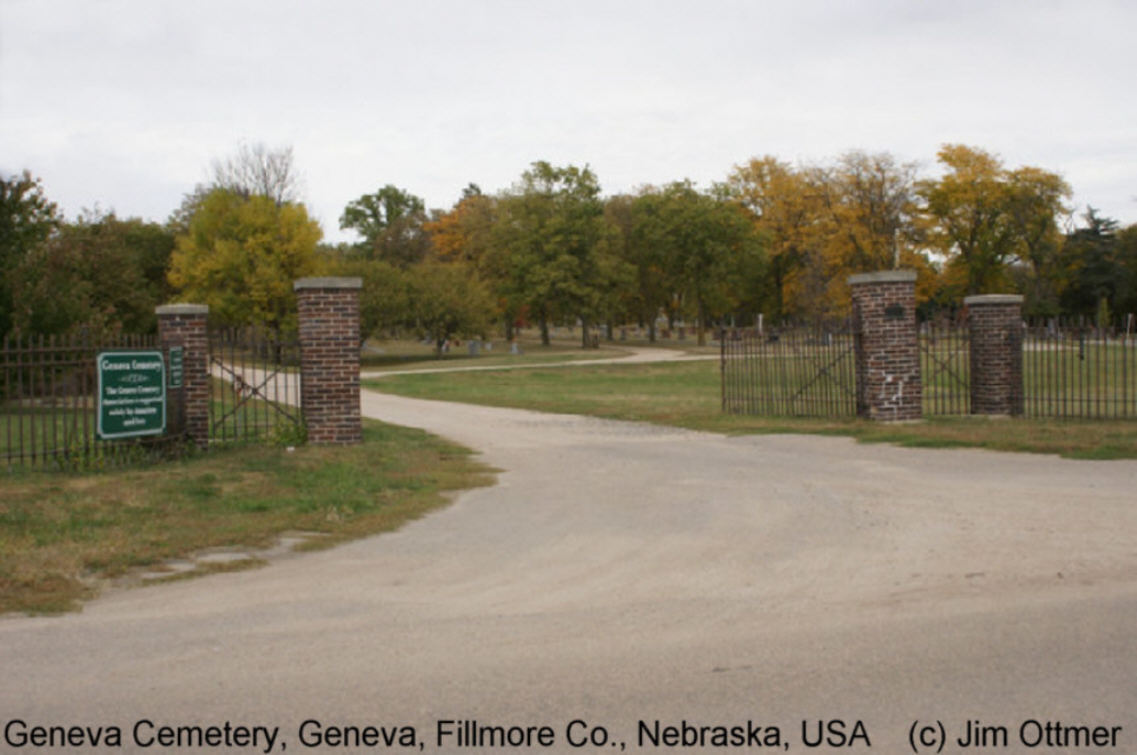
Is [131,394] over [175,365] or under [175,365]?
under

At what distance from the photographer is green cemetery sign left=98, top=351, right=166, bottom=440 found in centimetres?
1331

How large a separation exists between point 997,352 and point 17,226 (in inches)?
939

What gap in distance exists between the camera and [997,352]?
18781 mm

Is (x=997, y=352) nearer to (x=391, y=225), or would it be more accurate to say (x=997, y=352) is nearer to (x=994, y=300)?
(x=994, y=300)

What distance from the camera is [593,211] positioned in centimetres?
6625

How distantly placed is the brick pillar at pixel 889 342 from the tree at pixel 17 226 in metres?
18.8

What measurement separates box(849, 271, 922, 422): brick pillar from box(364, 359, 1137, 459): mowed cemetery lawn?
0.44 meters

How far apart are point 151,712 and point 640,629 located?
2.74 metres

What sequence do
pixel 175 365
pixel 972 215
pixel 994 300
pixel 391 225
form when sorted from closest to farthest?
pixel 175 365 → pixel 994 300 → pixel 972 215 → pixel 391 225

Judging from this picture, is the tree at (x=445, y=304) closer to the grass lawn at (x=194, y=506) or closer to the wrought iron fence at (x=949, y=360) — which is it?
the wrought iron fence at (x=949, y=360)

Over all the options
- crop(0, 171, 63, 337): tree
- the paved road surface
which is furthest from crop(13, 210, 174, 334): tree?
the paved road surface

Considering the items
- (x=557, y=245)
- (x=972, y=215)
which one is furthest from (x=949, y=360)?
(x=972, y=215)

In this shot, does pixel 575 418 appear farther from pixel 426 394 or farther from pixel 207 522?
pixel 207 522

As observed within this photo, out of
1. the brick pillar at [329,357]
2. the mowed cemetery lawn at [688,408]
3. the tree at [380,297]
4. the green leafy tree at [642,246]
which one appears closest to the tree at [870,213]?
the green leafy tree at [642,246]
